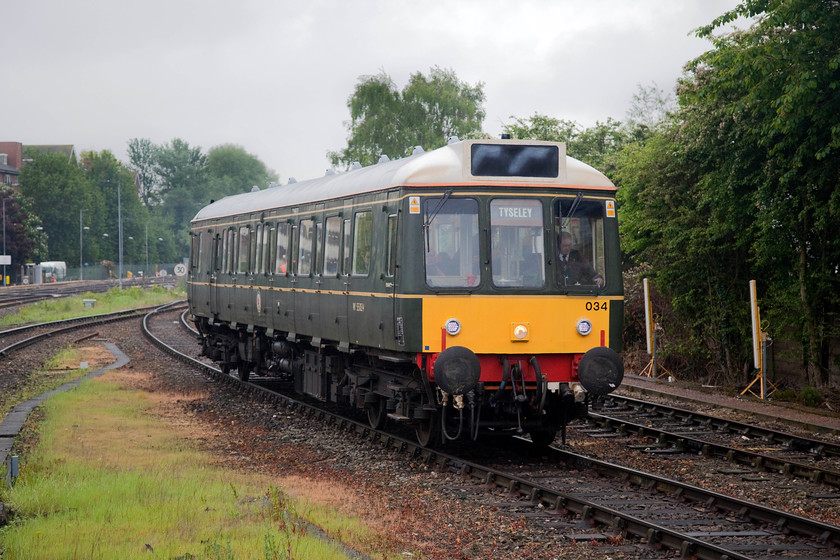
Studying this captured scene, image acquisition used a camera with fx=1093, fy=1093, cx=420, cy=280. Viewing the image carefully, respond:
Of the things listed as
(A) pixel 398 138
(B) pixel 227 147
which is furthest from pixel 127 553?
(B) pixel 227 147

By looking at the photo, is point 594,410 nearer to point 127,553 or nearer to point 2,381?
point 127,553

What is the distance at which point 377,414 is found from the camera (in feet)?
47.5

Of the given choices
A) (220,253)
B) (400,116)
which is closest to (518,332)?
(220,253)

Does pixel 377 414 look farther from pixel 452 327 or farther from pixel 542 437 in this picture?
pixel 452 327

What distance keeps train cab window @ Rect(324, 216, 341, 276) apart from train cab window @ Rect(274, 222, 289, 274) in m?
2.08

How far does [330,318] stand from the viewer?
576 inches

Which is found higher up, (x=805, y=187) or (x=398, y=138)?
(x=398, y=138)

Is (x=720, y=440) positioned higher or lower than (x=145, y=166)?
lower

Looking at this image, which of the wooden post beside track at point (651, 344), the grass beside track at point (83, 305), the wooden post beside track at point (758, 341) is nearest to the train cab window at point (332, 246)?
the wooden post beside track at point (758, 341)

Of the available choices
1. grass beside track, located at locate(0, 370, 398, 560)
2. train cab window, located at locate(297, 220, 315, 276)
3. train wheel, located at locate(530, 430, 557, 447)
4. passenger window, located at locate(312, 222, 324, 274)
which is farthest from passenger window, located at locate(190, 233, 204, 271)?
train wheel, located at locate(530, 430, 557, 447)

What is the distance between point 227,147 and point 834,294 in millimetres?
133501

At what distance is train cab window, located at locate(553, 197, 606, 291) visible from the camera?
1210cm

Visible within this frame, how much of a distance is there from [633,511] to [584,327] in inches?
113

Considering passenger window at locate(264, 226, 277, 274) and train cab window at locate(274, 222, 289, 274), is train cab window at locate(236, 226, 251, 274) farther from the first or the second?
train cab window at locate(274, 222, 289, 274)
